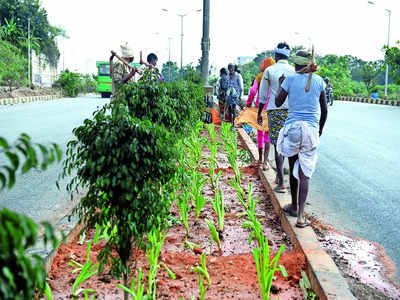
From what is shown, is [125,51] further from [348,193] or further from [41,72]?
[41,72]

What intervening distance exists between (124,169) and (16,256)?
121cm

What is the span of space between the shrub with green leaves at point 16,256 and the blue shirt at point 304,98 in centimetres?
334

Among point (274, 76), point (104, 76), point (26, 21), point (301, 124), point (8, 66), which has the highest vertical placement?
point (26, 21)

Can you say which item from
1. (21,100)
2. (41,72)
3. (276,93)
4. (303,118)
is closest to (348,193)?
(276,93)

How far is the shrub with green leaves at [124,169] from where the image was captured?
2469 mm

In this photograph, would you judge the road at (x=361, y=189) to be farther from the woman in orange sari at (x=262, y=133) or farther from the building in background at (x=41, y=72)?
the building in background at (x=41, y=72)

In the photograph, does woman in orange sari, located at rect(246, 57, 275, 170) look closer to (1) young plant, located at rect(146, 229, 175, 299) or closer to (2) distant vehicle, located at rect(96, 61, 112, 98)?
(1) young plant, located at rect(146, 229, 175, 299)

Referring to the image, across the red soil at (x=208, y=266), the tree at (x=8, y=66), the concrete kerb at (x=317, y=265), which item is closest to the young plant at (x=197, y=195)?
the red soil at (x=208, y=266)

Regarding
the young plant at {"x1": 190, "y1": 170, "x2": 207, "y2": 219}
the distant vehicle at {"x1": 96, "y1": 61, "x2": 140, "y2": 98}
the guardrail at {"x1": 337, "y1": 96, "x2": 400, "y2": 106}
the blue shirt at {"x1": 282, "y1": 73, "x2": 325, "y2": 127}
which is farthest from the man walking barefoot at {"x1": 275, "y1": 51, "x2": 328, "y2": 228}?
the distant vehicle at {"x1": 96, "y1": 61, "x2": 140, "y2": 98}

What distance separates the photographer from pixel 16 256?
4.03 feet

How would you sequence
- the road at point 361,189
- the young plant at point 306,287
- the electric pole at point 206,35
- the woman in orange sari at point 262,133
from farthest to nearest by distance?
1. the electric pole at point 206,35
2. the woman in orange sari at point 262,133
3. the road at point 361,189
4. the young plant at point 306,287

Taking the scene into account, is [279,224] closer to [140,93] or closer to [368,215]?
[368,215]

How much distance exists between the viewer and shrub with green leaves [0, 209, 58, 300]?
113cm

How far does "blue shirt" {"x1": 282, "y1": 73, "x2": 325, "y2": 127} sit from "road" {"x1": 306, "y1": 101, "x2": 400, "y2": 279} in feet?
3.97
